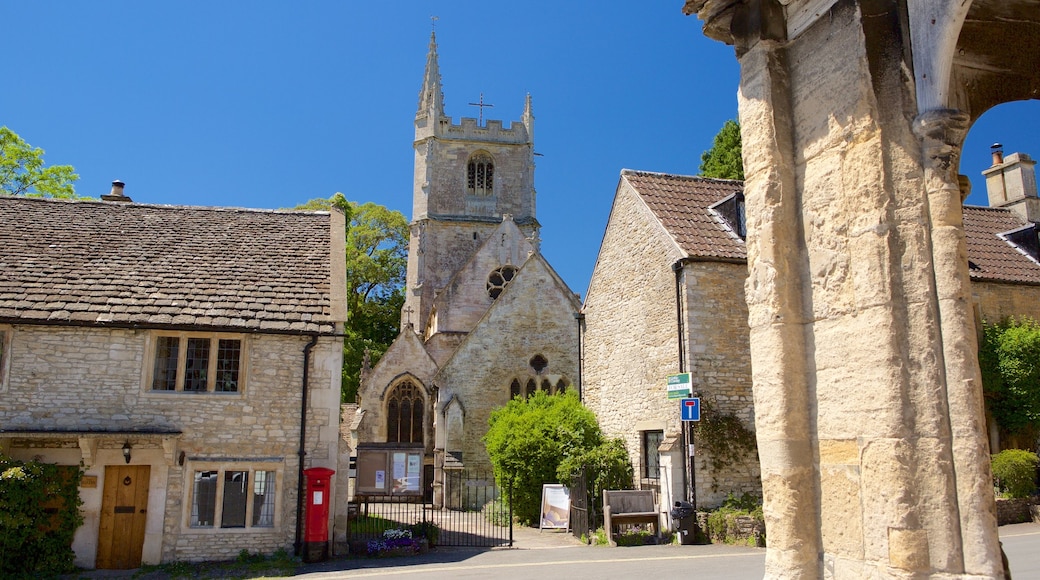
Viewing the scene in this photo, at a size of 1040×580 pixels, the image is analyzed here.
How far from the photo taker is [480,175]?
48.9 meters

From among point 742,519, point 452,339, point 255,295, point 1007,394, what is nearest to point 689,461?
point 742,519

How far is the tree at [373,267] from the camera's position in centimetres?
4966

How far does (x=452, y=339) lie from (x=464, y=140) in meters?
17.7

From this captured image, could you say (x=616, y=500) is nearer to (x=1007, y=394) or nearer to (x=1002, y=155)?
(x=1007, y=394)

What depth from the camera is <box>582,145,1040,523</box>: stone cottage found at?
1652 centimetres

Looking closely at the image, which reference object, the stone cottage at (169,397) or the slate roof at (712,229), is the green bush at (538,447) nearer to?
the slate roof at (712,229)

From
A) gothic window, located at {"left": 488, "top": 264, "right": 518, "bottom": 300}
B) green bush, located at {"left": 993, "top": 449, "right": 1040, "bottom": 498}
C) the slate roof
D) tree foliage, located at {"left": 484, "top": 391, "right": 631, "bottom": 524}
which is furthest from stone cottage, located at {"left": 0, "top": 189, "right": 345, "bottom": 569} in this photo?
gothic window, located at {"left": 488, "top": 264, "right": 518, "bottom": 300}

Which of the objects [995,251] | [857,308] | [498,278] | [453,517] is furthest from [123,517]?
[498,278]

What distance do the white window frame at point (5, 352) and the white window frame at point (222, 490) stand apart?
348 cm

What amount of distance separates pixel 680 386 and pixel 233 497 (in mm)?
9086

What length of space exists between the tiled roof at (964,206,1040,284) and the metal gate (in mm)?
13399

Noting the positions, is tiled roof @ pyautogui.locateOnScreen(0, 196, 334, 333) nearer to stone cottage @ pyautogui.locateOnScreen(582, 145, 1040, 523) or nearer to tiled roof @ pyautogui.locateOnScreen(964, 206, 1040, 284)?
stone cottage @ pyautogui.locateOnScreen(582, 145, 1040, 523)

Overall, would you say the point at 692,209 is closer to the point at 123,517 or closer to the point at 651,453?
the point at 651,453

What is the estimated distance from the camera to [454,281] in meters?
37.3
